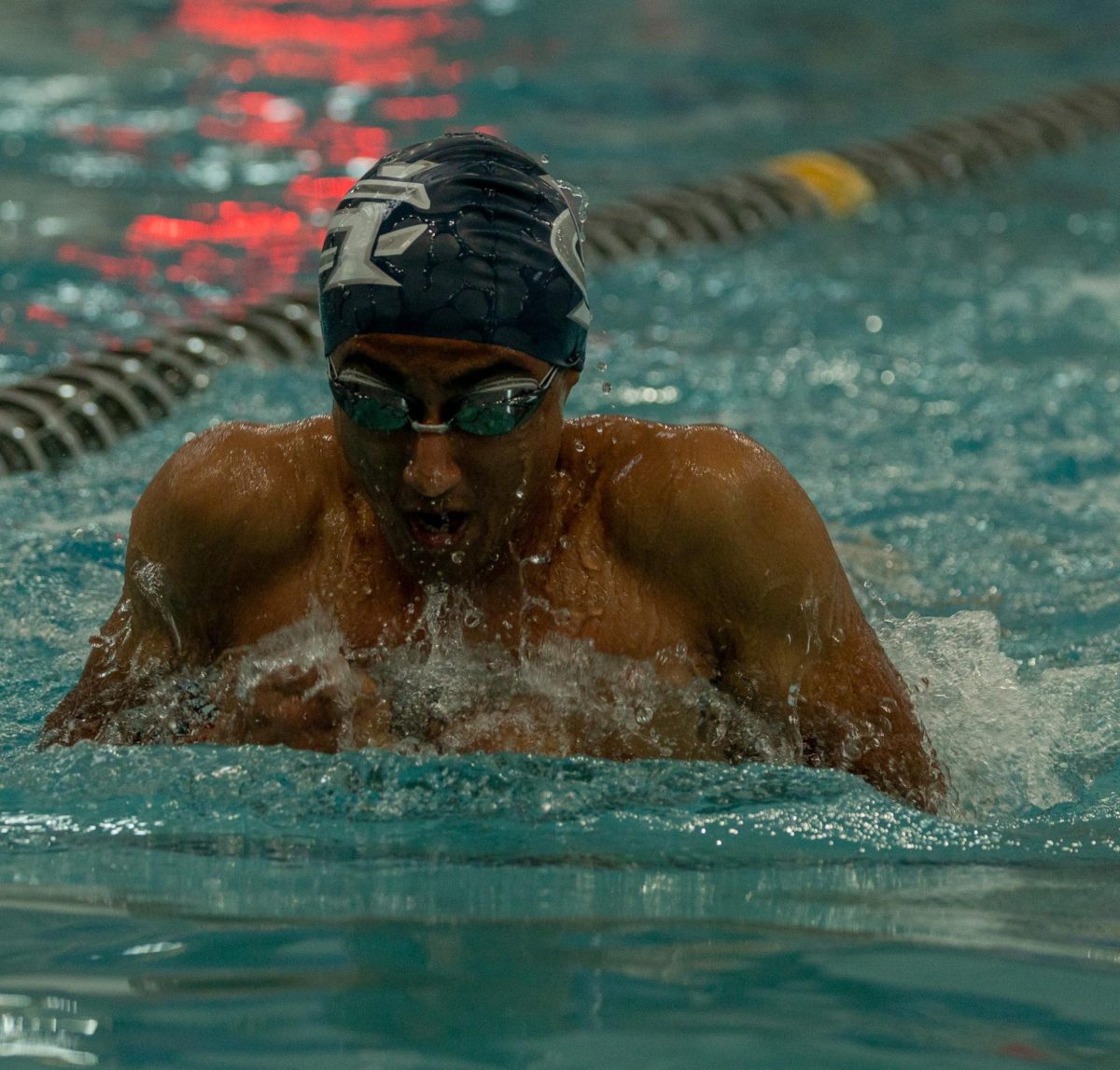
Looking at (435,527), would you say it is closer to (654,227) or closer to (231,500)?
(231,500)

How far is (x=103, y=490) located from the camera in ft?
13.6

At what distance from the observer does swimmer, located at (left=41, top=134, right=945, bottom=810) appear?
2.19m

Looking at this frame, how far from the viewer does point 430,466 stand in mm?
2156

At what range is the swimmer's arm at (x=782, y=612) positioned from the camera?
2281 mm

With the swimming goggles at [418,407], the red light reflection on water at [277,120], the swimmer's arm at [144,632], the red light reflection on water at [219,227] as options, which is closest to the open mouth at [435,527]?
the swimming goggles at [418,407]

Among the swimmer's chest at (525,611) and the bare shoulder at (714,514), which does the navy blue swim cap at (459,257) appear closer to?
the bare shoulder at (714,514)

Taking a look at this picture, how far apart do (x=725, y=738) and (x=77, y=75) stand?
23.8 feet

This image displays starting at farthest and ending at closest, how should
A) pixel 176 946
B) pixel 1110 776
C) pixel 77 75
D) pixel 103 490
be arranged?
pixel 77 75, pixel 103 490, pixel 1110 776, pixel 176 946

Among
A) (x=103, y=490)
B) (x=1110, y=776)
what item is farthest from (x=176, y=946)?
(x=103, y=490)

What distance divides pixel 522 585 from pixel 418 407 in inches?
14.0

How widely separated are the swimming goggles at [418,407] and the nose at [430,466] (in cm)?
1

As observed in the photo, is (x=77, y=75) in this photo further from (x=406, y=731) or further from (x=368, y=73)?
(x=406, y=731)

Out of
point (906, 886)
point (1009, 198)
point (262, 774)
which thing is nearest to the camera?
point (906, 886)

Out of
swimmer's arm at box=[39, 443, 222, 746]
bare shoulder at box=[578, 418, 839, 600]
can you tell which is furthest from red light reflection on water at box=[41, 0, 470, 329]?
bare shoulder at box=[578, 418, 839, 600]
